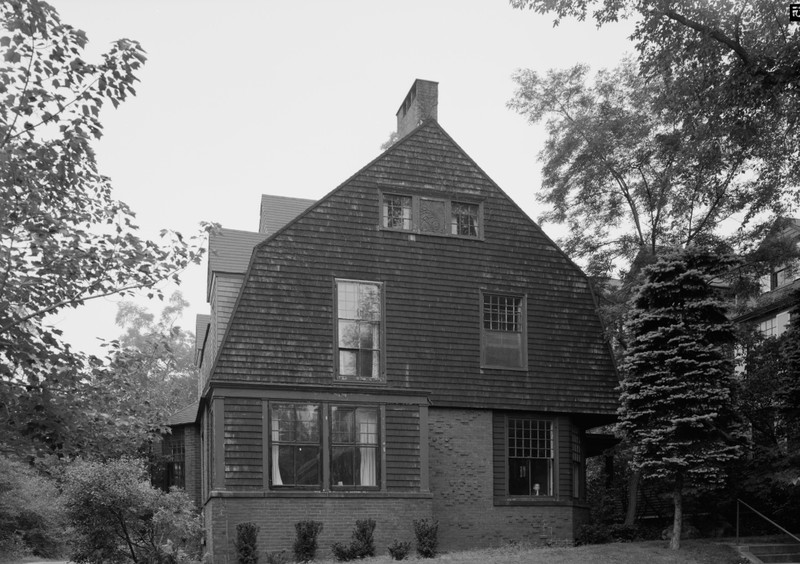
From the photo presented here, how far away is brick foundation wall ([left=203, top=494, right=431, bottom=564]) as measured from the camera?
19.7m

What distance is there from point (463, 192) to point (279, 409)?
7.19m

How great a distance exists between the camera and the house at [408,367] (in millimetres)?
20438

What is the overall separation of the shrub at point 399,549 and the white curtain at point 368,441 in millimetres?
1410

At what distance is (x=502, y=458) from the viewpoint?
22.9 meters

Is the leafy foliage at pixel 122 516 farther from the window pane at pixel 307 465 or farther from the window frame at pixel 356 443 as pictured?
the window frame at pixel 356 443

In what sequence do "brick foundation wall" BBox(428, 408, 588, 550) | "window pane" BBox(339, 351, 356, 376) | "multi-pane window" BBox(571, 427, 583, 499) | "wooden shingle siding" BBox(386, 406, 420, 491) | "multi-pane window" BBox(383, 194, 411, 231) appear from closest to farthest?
"wooden shingle siding" BBox(386, 406, 420, 491)
"window pane" BBox(339, 351, 356, 376)
"brick foundation wall" BBox(428, 408, 588, 550)
"multi-pane window" BBox(383, 194, 411, 231)
"multi-pane window" BBox(571, 427, 583, 499)

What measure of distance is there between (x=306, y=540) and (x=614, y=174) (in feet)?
46.8

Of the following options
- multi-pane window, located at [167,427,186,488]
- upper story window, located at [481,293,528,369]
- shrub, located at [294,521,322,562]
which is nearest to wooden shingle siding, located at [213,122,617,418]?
upper story window, located at [481,293,528,369]

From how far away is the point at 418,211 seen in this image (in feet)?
75.9

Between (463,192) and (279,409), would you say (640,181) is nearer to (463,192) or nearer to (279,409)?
(463,192)

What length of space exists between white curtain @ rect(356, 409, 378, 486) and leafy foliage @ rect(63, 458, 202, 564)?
151 inches

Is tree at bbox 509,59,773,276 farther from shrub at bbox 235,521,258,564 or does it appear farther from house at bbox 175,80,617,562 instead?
shrub at bbox 235,521,258,564

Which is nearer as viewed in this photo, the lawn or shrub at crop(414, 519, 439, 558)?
the lawn

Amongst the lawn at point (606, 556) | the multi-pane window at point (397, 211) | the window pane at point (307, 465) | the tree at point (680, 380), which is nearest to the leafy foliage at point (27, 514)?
the window pane at point (307, 465)
